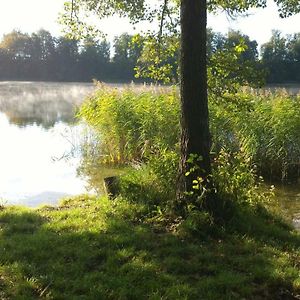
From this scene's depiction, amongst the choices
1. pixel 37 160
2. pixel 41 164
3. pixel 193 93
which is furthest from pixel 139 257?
pixel 37 160

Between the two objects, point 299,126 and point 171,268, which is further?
point 299,126

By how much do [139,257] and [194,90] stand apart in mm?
2163

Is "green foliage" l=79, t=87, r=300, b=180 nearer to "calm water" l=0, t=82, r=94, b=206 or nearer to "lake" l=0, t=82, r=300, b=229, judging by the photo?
"lake" l=0, t=82, r=300, b=229

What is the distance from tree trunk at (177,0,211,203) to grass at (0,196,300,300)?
2.50 ft

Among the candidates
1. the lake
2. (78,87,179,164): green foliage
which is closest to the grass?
the lake

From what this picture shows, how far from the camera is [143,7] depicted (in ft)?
24.5

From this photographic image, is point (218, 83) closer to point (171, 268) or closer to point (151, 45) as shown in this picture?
point (151, 45)

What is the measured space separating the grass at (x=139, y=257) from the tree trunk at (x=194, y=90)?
763mm

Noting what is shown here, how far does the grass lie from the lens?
3.93 metres

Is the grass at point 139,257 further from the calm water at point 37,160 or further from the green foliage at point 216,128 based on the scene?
the green foliage at point 216,128

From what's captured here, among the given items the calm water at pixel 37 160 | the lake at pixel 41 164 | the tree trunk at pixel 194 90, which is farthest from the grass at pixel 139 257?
the calm water at pixel 37 160

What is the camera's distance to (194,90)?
217 inches

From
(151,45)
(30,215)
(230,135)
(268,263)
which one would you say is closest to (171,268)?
(268,263)

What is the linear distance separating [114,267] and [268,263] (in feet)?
5.14
